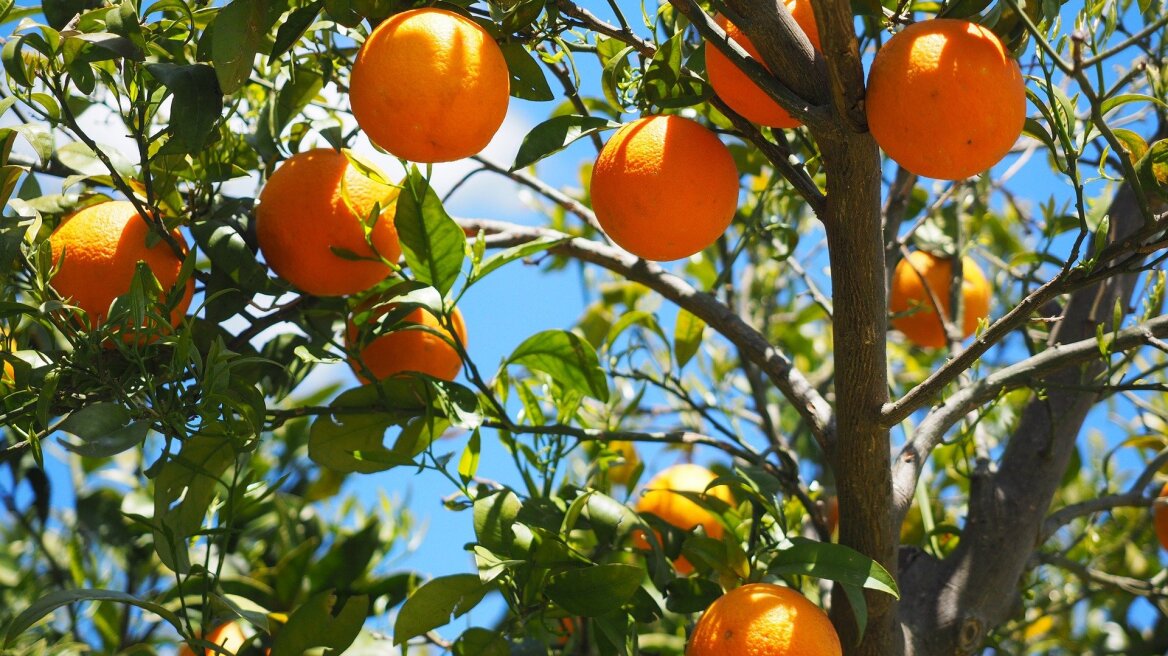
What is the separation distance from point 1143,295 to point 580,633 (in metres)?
0.70

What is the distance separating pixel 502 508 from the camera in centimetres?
100

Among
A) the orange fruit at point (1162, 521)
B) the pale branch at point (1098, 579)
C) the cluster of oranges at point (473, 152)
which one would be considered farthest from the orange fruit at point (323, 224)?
the orange fruit at point (1162, 521)

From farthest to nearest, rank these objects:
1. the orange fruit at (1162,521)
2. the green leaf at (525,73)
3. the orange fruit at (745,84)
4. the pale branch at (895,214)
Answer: the orange fruit at (1162,521) → the pale branch at (895,214) → the green leaf at (525,73) → the orange fruit at (745,84)

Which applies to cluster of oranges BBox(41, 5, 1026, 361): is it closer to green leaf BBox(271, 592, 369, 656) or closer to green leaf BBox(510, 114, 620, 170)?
green leaf BBox(510, 114, 620, 170)

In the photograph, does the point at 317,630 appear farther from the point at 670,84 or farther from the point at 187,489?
the point at 670,84

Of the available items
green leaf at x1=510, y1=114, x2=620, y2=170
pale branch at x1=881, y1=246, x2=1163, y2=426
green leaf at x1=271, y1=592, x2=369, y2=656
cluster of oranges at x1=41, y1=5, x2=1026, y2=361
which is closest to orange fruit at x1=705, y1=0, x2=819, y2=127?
cluster of oranges at x1=41, y1=5, x2=1026, y2=361

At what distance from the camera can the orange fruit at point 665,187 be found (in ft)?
2.82

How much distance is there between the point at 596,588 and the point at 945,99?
495mm

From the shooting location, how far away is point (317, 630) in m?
0.97

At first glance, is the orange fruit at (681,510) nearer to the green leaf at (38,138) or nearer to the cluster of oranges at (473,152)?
the cluster of oranges at (473,152)

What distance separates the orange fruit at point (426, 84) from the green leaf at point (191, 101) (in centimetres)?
13

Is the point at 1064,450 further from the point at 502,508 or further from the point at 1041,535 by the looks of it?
the point at 502,508

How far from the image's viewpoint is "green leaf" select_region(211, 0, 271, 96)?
816mm

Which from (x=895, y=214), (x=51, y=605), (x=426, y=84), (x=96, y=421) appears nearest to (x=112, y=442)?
(x=96, y=421)
